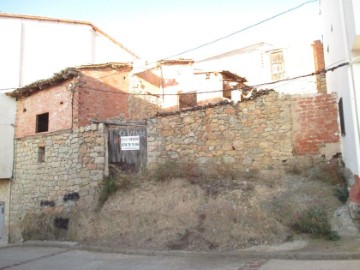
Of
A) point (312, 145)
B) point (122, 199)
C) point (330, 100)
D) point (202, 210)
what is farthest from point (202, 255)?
point (330, 100)

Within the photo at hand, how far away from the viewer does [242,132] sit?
407 inches

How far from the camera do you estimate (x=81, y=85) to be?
1295cm

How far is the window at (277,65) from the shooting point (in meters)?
16.7

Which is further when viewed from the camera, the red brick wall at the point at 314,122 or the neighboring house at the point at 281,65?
the neighboring house at the point at 281,65

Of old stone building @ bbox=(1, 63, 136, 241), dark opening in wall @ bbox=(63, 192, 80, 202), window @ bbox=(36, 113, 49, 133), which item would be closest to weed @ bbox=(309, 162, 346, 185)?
old stone building @ bbox=(1, 63, 136, 241)

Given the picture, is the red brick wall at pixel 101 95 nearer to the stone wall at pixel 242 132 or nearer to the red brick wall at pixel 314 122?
the stone wall at pixel 242 132

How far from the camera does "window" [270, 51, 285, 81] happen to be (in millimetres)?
16719

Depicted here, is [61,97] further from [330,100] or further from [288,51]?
[288,51]

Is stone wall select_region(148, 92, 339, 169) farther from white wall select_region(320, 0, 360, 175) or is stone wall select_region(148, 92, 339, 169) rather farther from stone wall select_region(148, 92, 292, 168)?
white wall select_region(320, 0, 360, 175)

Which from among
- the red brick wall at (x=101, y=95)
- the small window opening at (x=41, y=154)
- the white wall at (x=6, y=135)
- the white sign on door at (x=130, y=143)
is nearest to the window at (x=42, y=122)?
the small window opening at (x=41, y=154)

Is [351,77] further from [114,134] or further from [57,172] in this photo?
[57,172]

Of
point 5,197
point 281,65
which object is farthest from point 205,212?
point 281,65

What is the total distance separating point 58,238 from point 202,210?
5247mm

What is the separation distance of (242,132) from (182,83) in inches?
266
